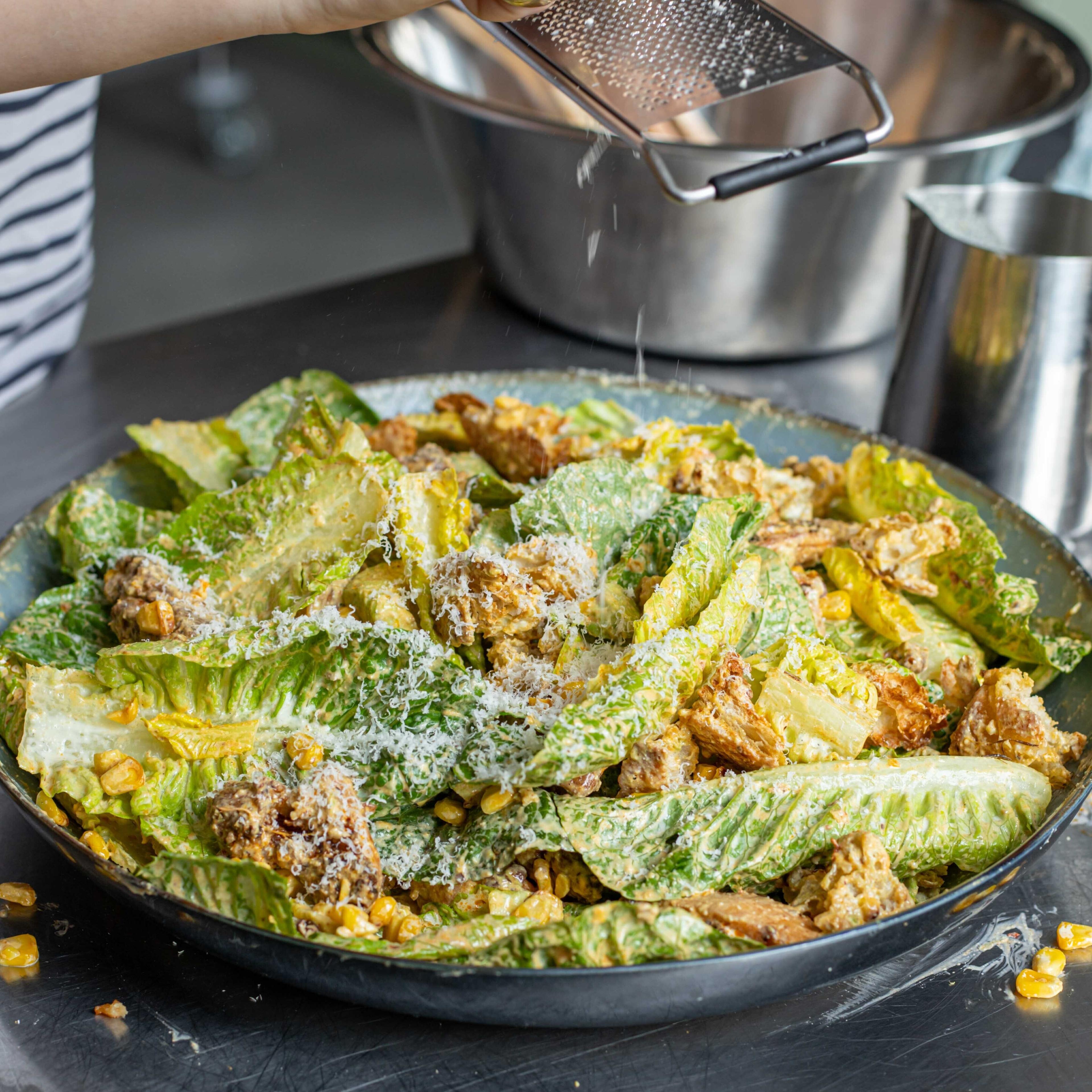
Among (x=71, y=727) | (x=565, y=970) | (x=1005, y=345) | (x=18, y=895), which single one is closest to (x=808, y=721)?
(x=565, y=970)

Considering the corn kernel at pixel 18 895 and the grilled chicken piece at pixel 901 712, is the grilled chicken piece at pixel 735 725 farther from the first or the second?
the corn kernel at pixel 18 895

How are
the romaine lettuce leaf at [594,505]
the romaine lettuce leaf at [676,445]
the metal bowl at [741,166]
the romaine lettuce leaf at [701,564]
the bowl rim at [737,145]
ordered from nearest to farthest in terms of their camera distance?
the romaine lettuce leaf at [701,564], the romaine lettuce leaf at [594,505], the romaine lettuce leaf at [676,445], the bowl rim at [737,145], the metal bowl at [741,166]

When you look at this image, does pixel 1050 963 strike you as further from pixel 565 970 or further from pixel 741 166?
pixel 741 166

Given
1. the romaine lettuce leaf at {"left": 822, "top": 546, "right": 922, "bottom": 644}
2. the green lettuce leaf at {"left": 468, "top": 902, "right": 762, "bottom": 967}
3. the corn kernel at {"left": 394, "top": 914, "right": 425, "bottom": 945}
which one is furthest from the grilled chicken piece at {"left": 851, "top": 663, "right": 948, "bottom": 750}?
the corn kernel at {"left": 394, "top": 914, "right": 425, "bottom": 945}

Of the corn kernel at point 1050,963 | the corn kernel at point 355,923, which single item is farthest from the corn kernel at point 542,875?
the corn kernel at point 1050,963

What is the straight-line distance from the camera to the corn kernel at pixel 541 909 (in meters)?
1.54

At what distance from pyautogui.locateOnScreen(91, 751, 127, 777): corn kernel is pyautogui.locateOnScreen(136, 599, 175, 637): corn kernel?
0.77ft

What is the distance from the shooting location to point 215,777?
1657mm

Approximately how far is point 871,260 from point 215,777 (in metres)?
2.32

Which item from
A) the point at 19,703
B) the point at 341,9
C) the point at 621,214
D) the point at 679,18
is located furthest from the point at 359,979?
the point at 621,214

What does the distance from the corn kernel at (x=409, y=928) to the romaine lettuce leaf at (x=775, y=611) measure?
2.20ft

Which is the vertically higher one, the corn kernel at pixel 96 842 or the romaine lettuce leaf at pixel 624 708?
the romaine lettuce leaf at pixel 624 708

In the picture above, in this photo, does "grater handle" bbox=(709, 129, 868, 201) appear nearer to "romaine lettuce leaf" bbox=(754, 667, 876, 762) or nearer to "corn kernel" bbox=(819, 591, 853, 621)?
"corn kernel" bbox=(819, 591, 853, 621)

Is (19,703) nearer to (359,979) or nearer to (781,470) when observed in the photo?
(359,979)
